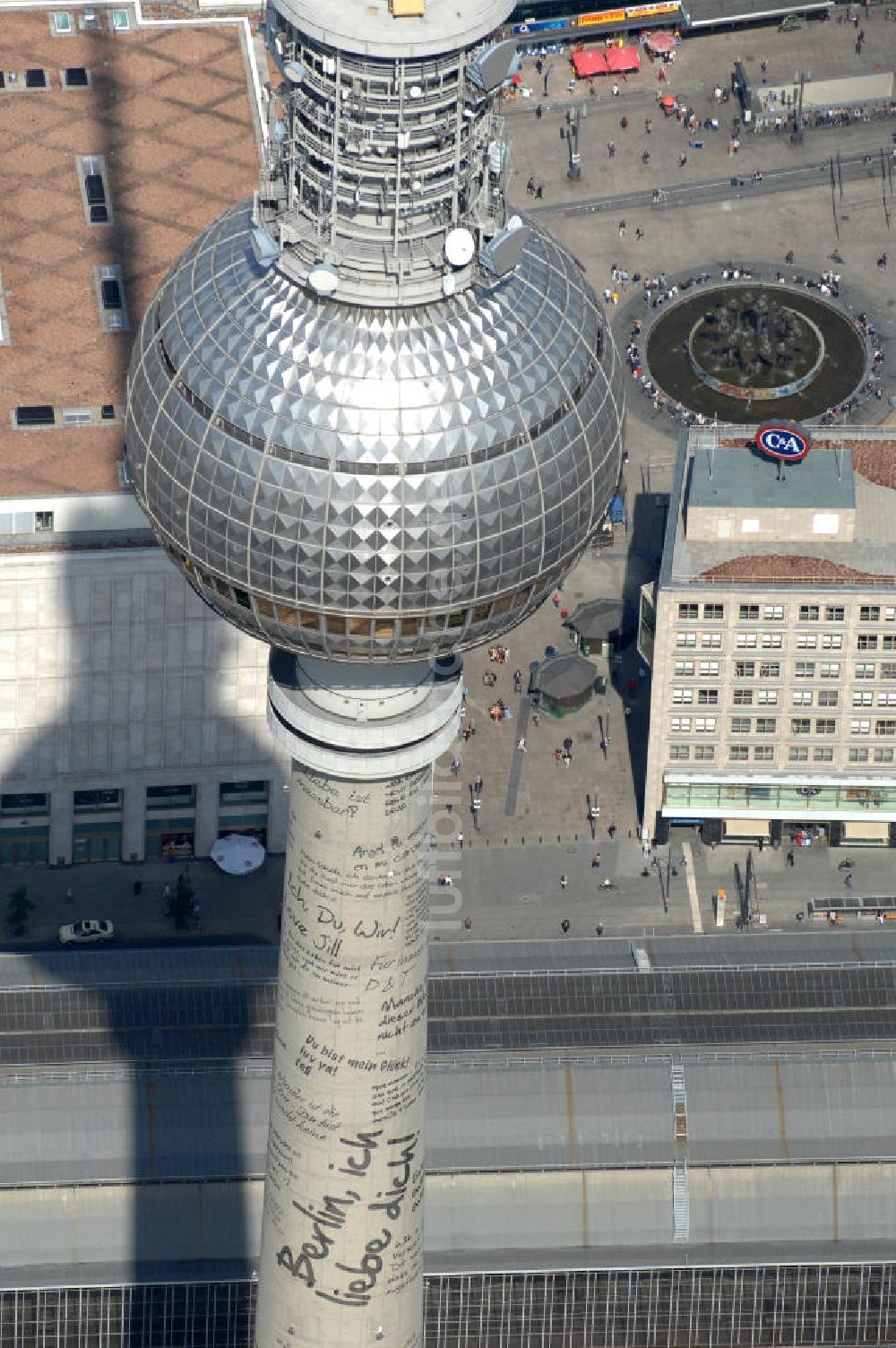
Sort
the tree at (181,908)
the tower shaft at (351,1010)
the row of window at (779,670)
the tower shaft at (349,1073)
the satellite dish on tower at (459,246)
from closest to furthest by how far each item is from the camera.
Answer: the satellite dish on tower at (459,246), the tower shaft at (351,1010), the tower shaft at (349,1073), the row of window at (779,670), the tree at (181,908)

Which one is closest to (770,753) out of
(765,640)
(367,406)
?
(765,640)

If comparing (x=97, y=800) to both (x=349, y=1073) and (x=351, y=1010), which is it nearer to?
(x=349, y=1073)

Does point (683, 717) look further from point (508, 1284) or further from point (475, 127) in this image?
point (475, 127)

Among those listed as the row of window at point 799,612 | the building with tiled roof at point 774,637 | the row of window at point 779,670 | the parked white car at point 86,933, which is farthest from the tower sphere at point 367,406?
the parked white car at point 86,933

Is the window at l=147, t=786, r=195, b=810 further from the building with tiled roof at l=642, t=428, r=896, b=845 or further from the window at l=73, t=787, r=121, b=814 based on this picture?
the building with tiled roof at l=642, t=428, r=896, b=845

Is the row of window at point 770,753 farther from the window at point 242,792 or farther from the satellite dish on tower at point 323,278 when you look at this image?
the satellite dish on tower at point 323,278

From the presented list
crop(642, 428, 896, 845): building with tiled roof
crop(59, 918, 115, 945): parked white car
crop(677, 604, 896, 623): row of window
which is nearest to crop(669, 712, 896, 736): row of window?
crop(642, 428, 896, 845): building with tiled roof
